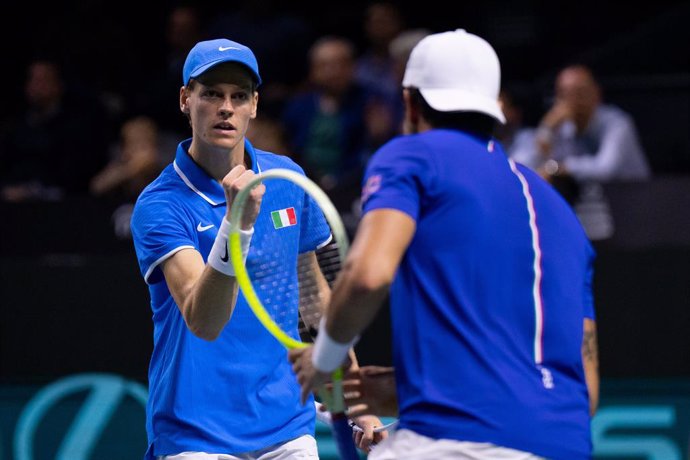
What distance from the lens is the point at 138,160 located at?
8727 millimetres

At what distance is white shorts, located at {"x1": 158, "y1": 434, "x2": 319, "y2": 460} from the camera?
4.06m

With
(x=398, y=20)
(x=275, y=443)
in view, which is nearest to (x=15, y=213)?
(x=398, y=20)

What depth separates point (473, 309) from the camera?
3.03m

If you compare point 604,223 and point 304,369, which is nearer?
point 304,369

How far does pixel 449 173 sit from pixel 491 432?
62 cm

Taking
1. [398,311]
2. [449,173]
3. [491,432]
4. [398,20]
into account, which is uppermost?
[398,20]

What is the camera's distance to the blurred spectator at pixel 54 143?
30.9 ft

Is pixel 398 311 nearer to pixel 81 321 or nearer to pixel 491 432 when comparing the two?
pixel 491 432

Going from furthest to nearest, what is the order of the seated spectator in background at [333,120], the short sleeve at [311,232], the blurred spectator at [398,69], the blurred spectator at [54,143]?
the blurred spectator at [54,143] < the seated spectator in background at [333,120] < the blurred spectator at [398,69] < the short sleeve at [311,232]

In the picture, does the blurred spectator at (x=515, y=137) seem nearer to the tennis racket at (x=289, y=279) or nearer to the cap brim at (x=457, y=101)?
the tennis racket at (x=289, y=279)

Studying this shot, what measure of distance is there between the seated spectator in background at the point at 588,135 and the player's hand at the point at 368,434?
4490 millimetres

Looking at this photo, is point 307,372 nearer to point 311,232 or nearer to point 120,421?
point 311,232

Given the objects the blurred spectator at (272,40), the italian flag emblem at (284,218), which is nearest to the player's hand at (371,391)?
the italian flag emblem at (284,218)

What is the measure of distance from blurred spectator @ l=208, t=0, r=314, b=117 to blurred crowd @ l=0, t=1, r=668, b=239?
1cm
